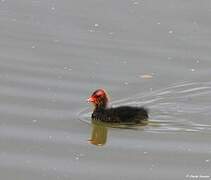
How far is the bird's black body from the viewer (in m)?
9.35

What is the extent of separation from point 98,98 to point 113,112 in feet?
0.81

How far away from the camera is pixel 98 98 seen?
9531 millimetres

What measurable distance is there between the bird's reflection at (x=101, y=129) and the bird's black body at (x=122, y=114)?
5 cm

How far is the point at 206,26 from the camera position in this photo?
12414mm

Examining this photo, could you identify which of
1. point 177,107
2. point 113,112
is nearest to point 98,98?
point 113,112

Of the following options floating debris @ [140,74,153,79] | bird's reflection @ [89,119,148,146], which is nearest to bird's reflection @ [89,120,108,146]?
bird's reflection @ [89,119,148,146]

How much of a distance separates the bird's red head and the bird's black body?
0.06 meters

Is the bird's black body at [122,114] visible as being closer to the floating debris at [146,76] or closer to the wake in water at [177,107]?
the wake in water at [177,107]

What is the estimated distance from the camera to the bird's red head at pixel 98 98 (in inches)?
375

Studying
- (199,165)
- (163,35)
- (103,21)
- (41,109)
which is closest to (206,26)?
(163,35)

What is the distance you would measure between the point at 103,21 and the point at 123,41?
2.80 feet

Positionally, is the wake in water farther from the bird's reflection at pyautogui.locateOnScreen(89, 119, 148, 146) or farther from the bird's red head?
the bird's red head

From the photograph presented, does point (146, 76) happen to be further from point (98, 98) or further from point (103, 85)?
point (98, 98)

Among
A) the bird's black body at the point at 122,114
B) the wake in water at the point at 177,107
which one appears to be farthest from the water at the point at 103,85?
the bird's black body at the point at 122,114
